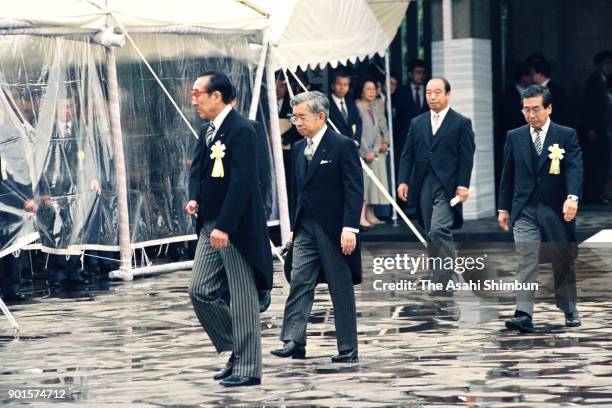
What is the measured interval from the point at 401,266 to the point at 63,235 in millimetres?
3498

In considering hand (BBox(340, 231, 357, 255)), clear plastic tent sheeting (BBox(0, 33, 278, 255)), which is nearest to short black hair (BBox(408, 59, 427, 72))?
clear plastic tent sheeting (BBox(0, 33, 278, 255))

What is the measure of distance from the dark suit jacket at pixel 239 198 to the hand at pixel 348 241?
0.60 metres

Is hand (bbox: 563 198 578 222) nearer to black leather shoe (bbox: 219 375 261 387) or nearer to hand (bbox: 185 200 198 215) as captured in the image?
hand (bbox: 185 200 198 215)

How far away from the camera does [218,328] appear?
381 inches

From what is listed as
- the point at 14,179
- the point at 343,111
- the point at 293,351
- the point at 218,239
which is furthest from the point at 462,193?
the point at 343,111

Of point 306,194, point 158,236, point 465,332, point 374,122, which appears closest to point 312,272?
point 306,194

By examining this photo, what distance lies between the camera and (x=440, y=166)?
13609 mm

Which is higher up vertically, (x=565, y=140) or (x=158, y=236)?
(x=565, y=140)

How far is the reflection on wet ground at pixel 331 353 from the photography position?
907cm

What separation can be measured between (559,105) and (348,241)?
1177 cm

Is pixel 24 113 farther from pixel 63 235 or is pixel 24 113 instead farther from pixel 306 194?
pixel 306 194

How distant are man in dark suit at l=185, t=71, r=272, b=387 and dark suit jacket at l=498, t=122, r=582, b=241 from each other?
2675mm

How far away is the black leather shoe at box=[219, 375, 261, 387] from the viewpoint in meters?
9.38

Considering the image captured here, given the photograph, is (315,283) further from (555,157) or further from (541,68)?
(541,68)
